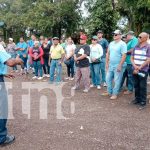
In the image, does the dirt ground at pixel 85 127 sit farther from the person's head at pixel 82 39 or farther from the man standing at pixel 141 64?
the person's head at pixel 82 39

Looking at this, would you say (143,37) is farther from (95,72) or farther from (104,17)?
(104,17)

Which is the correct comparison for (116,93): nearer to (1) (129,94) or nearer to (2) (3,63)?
(1) (129,94)

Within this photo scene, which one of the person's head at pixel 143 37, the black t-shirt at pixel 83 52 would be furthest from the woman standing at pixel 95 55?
the person's head at pixel 143 37

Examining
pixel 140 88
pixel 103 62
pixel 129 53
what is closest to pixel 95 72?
pixel 103 62

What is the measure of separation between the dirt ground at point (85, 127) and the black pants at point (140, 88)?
29cm

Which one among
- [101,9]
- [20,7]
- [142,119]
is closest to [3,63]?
[142,119]

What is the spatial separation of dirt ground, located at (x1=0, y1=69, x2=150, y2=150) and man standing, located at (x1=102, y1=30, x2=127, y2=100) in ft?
1.78

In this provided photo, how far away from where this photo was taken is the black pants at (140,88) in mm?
7582

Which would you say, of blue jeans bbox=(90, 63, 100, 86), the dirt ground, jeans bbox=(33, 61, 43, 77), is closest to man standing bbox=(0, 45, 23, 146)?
the dirt ground

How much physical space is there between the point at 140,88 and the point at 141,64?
0.62 m

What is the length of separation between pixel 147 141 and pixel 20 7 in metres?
41.4

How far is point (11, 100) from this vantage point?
8.61m

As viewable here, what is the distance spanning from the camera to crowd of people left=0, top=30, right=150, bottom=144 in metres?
7.52

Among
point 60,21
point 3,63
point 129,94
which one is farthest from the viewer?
point 60,21
